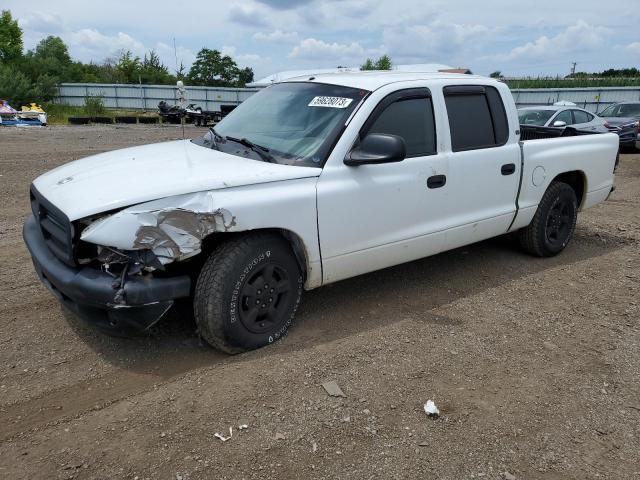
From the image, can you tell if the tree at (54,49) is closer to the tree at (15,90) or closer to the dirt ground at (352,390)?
the tree at (15,90)

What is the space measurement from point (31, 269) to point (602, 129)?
48.1 feet

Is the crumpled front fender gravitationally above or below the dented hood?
below

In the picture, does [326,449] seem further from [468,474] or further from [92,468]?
[92,468]

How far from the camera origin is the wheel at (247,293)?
3.23 meters

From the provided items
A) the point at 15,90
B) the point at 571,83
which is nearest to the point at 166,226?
the point at 571,83

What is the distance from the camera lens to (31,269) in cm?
479

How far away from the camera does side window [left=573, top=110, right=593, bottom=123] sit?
13.9m

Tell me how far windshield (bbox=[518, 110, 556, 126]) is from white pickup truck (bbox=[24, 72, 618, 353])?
8726 mm

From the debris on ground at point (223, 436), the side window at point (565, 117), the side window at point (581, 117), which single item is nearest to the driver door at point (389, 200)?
the debris on ground at point (223, 436)

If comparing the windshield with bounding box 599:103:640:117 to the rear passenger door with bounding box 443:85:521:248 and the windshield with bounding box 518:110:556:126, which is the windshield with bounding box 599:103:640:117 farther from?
the rear passenger door with bounding box 443:85:521:248

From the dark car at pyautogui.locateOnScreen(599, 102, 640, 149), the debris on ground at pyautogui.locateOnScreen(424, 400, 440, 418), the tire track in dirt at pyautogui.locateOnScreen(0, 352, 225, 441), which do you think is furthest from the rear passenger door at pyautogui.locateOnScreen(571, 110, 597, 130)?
the tire track in dirt at pyautogui.locateOnScreen(0, 352, 225, 441)

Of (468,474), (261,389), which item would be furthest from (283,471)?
(468,474)

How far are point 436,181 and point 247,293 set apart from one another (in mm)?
1815

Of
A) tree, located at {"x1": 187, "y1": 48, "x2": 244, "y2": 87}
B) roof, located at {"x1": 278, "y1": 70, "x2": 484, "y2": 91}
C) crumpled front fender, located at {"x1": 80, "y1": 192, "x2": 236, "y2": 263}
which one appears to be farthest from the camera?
tree, located at {"x1": 187, "y1": 48, "x2": 244, "y2": 87}
